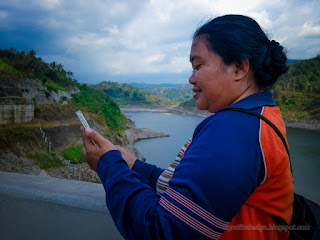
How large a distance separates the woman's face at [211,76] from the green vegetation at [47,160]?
10843mm

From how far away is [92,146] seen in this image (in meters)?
0.59

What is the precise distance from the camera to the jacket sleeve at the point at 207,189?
40 cm

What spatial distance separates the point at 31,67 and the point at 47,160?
5080 mm

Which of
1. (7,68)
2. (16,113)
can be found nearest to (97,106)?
(7,68)

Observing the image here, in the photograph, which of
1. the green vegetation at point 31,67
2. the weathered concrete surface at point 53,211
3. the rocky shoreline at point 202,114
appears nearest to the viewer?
the weathered concrete surface at point 53,211

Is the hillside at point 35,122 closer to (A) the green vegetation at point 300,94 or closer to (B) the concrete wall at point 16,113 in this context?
(B) the concrete wall at point 16,113

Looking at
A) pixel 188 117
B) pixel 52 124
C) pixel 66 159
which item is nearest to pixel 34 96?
pixel 52 124

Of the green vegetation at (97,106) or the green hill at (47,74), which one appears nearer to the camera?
the green hill at (47,74)

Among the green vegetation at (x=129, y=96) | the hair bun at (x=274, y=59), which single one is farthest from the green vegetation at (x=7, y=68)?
the green vegetation at (x=129, y=96)

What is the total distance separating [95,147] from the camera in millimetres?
580

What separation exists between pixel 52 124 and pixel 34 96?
5.18 feet

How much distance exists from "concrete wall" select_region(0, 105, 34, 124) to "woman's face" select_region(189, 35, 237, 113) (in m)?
10.2

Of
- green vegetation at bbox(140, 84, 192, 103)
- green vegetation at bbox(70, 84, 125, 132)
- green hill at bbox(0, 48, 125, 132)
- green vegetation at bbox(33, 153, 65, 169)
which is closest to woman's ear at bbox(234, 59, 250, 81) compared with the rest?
green vegetation at bbox(33, 153, 65, 169)

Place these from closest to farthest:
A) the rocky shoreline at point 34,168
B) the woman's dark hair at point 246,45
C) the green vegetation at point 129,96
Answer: the woman's dark hair at point 246,45 → the rocky shoreline at point 34,168 → the green vegetation at point 129,96
